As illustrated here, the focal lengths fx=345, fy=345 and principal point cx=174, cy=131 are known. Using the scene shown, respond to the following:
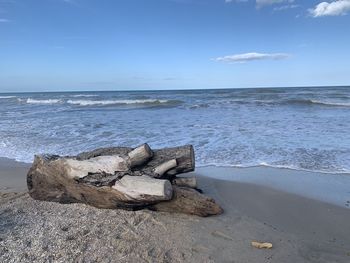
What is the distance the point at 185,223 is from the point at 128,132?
22.5 feet

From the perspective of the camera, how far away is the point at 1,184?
5484mm

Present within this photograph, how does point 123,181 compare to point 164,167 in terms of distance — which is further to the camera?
point 164,167

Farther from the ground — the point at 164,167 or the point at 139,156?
the point at 139,156

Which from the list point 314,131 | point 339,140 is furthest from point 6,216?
point 314,131

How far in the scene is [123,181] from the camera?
3873 millimetres

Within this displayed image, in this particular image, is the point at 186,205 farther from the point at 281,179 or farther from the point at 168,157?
the point at 281,179

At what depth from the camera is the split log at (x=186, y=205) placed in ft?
13.0

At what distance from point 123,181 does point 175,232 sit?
0.84 m

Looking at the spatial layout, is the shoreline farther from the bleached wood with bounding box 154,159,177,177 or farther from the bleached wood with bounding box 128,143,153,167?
the bleached wood with bounding box 128,143,153,167

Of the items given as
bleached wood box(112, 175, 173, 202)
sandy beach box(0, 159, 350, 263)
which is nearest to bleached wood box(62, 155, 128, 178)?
bleached wood box(112, 175, 173, 202)

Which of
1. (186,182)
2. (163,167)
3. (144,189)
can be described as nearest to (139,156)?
(163,167)

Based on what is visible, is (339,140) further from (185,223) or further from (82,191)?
(82,191)

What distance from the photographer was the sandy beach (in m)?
3.03

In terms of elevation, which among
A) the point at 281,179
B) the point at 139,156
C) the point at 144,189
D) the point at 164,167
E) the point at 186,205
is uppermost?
the point at 139,156
